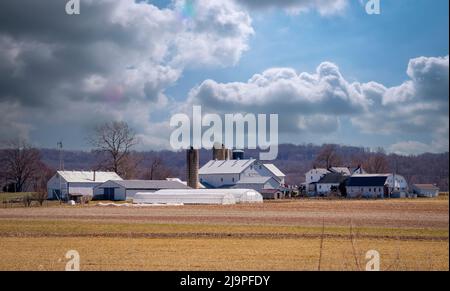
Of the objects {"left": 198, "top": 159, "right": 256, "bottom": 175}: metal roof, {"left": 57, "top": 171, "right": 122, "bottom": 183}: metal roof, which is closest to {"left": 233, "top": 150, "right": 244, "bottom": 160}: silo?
{"left": 198, "top": 159, "right": 256, "bottom": 175}: metal roof

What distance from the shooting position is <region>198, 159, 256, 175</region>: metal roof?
142475 millimetres

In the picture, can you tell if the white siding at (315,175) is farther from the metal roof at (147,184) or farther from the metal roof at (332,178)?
the metal roof at (147,184)

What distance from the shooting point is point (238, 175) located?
14038cm

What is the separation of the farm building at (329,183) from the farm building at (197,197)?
44.6 m

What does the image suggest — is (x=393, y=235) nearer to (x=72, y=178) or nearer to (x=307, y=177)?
(x=72, y=178)

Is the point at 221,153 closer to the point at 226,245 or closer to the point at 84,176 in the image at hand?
the point at 84,176

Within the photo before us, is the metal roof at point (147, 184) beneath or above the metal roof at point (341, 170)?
beneath

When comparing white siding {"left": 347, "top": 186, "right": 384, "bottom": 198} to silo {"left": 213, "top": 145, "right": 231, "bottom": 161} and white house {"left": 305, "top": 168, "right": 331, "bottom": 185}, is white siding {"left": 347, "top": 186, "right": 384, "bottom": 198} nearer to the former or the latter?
white house {"left": 305, "top": 168, "right": 331, "bottom": 185}

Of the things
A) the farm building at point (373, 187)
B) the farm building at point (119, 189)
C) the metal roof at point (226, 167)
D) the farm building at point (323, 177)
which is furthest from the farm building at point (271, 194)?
the farm building at point (119, 189)

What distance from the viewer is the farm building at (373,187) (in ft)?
433

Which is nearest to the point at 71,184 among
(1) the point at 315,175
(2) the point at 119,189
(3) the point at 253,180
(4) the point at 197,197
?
(2) the point at 119,189
